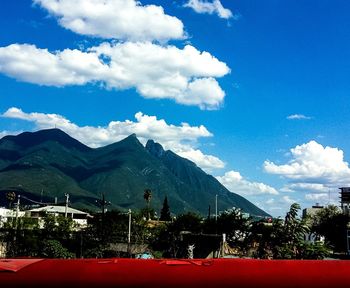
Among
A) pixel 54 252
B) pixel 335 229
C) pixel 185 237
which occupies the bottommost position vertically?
pixel 54 252

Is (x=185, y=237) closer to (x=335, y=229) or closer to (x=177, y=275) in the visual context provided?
(x=335, y=229)

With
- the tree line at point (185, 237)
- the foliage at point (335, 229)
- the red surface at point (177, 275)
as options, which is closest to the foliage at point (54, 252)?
the tree line at point (185, 237)

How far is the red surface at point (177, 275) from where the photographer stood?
30.6 feet

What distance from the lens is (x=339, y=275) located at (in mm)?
9594

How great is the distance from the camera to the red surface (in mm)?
9336

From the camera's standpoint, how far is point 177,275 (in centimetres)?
944

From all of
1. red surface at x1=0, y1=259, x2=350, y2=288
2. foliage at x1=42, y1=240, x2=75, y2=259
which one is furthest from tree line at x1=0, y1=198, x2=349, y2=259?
red surface at x1=0, y1=259, x2=350, y2=288

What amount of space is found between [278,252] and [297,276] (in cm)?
2281

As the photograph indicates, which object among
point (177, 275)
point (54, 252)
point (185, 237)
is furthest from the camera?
point (185, 237)

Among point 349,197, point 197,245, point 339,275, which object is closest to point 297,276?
point 339,275

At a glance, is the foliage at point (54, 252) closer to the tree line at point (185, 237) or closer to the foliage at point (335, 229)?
the tree line at point (185, 237)

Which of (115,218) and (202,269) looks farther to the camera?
(115,218)

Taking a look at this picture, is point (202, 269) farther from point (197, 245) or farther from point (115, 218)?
point (115, 218)

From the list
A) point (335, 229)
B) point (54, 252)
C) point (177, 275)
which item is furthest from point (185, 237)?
point (177, 275)
